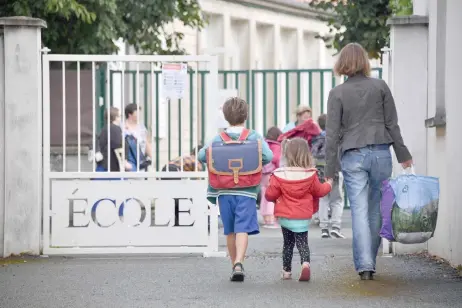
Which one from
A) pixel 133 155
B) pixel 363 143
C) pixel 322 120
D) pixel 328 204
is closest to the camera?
pixel 363 143

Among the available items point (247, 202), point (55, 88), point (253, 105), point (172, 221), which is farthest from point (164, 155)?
point (247, 202)

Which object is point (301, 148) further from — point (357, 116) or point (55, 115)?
point (55, 115)

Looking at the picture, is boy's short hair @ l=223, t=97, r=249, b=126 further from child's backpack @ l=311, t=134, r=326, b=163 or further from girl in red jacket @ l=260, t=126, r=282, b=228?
girl in red jacket @ l=260, t=126, r=282, b=228

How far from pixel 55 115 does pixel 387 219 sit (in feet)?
32.2

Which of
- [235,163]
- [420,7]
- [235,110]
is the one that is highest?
[420,7]

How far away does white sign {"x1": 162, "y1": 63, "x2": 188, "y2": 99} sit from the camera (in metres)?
14.0

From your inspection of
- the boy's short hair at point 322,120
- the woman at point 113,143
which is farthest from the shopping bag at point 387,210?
the boy's short hair at point 322,120

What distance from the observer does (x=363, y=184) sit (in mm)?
11477

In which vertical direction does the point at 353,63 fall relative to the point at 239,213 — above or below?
above

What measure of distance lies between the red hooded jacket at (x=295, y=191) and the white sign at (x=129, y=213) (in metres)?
2.25

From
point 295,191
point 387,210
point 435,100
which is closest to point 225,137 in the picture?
point 295,191

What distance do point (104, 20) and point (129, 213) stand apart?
756 centimetres

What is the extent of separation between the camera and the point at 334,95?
11.5 meters

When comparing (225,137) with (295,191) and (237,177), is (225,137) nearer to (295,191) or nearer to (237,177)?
(237,177)
